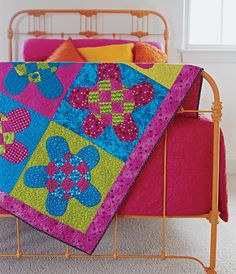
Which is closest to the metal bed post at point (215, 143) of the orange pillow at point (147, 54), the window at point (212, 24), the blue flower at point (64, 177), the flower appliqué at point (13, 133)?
the blue flower at point (64, 177)

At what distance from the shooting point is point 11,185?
1.83 meters

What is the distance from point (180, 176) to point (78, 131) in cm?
42

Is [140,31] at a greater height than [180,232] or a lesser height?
greater

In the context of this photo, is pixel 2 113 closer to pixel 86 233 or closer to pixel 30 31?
pixel 86 233

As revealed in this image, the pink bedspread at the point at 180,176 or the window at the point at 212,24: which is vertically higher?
the window at the point at 212,24

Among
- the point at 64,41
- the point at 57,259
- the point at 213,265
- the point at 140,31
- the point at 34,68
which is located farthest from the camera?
the point at 140,31

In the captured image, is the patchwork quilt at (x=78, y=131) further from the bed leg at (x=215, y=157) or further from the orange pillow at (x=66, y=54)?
the orange pillow at (x=66, y=54)

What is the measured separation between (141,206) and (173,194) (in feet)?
0.42

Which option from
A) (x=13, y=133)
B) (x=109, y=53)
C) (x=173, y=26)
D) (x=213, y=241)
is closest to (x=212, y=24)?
(x=173, y=26)

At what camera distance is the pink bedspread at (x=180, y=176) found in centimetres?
184

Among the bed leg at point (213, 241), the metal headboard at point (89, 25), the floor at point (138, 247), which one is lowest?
the floor at point (138, 247)

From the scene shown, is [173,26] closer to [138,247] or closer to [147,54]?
[147,54]

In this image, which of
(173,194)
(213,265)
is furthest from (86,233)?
(213,265)

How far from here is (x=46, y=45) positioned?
3.35m
